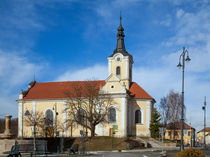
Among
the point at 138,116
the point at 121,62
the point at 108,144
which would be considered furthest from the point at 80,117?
the point at 121,62

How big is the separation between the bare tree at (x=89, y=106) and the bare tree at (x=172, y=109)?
54.8 ft

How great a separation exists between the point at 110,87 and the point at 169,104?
A: 16.5 meters

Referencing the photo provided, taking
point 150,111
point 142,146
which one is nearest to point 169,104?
point 150,111

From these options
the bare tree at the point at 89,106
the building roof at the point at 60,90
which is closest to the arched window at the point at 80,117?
the bare tree at the point at 89,106

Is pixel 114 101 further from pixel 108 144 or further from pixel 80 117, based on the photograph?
pixel 108 144

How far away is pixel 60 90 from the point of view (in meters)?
54.7

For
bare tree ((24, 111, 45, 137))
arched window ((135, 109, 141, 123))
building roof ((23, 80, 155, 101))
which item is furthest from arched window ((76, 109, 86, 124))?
arched window ((135, 109, 141, 123))

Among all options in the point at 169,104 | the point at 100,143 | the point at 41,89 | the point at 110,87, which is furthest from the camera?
the point at 169,104

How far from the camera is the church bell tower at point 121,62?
52.1 meters

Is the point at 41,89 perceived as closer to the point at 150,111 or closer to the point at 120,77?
the point at 120,77

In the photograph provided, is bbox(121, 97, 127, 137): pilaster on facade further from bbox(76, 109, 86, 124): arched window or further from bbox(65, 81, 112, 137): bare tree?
bbox(76, 109, 86, 124): arched window

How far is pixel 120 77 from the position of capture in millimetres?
52406

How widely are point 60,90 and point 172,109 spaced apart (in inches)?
890

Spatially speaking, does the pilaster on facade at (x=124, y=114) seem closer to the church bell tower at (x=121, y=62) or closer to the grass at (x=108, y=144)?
the church bell tower at (x=121, y=62)
